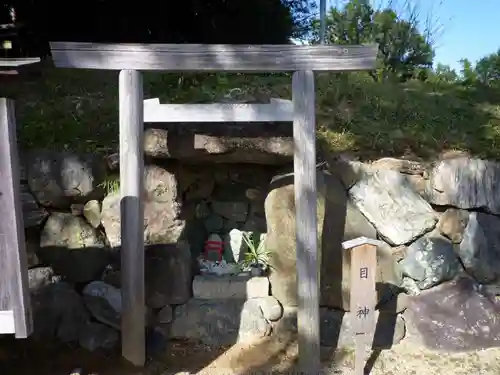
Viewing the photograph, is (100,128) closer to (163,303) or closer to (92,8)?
(163,303)

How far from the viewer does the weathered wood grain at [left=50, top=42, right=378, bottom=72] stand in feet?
12.8

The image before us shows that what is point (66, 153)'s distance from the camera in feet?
15.2

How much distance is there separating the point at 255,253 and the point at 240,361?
1062mm

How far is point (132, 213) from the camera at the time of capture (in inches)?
160

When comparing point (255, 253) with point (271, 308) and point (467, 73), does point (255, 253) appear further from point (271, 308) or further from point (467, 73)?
point (467, 73)

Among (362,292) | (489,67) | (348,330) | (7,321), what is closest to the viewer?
(7,321)

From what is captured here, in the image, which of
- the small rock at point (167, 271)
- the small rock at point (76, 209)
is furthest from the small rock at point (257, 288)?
the small rock at point (76, 209)

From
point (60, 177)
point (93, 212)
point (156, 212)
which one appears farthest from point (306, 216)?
point (60, 177)

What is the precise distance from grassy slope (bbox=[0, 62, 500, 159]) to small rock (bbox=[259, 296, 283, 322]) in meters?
1.65

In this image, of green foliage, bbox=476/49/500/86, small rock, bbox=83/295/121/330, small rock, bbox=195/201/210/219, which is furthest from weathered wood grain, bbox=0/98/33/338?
green foliage, bbox=476/49/500/86

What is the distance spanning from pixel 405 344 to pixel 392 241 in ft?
3.01

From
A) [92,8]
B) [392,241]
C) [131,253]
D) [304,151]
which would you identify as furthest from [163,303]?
[92,8]

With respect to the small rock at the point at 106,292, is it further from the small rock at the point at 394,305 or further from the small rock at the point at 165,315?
the small rock at the point at 394,305

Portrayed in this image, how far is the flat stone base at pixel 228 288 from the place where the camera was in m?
4.71
